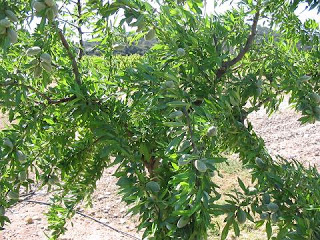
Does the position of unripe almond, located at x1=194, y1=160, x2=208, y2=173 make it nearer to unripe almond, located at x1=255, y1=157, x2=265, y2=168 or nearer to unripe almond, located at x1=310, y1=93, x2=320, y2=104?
unripe almond, located at x1=255, y1=157, x2=265, y2=168

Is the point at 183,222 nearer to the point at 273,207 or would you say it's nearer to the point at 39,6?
the point at 273,207

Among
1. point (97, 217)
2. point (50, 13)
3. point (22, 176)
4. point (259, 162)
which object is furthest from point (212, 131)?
point (97, 217)

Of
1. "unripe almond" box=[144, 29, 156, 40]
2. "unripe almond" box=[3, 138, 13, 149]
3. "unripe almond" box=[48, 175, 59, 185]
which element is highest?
"unripe almond" box=[144, 29, 156, 40]

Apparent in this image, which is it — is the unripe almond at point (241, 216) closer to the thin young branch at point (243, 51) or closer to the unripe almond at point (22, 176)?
the thin young branch at point (243, 51)

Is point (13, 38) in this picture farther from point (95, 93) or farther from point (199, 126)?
point (199, 126)

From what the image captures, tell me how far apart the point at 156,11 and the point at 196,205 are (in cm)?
55

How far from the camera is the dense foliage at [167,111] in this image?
2.86 feet

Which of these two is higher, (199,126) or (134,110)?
(134,110)

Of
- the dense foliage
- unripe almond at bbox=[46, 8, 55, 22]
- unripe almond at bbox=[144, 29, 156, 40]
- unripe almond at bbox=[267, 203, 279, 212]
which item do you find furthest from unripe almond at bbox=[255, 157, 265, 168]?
unripe almond at bbox=[46, 8, 55, 22]

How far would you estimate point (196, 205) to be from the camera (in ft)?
2.52

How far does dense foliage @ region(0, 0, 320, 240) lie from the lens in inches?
34.4

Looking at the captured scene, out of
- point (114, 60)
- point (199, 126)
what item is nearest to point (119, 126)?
point (199, 126)

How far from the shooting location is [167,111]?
0.98 metres

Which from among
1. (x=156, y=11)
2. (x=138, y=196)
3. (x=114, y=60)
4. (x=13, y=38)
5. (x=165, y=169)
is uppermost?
(x=114, y=60)
